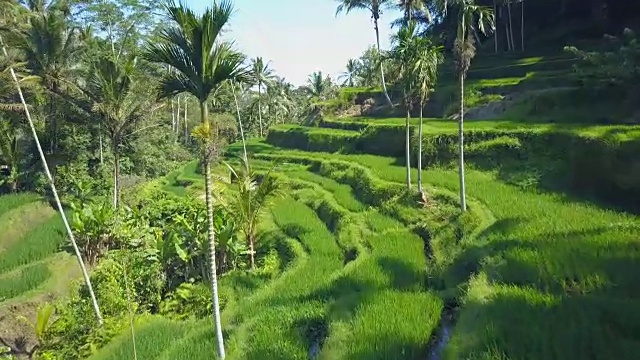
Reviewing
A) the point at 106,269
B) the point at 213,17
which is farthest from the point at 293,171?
the point at 213,17

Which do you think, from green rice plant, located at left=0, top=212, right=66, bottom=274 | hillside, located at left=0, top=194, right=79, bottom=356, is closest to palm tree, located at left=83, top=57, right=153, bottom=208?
green rice plant, located at left=0, top=212, right=66, bottom=274

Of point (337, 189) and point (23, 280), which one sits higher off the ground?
point (337, 189)

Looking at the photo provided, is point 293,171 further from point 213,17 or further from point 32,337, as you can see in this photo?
point 213,17

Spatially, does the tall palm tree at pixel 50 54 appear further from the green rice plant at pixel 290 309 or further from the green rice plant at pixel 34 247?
the green rice plant at pixel 290 309

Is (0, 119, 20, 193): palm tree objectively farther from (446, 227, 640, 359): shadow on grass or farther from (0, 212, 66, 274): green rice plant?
(446, 227, 640, 359): shadow on grass

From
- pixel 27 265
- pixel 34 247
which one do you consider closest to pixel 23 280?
pixel 27 265

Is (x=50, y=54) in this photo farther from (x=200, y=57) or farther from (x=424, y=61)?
(x=200, y=57)
